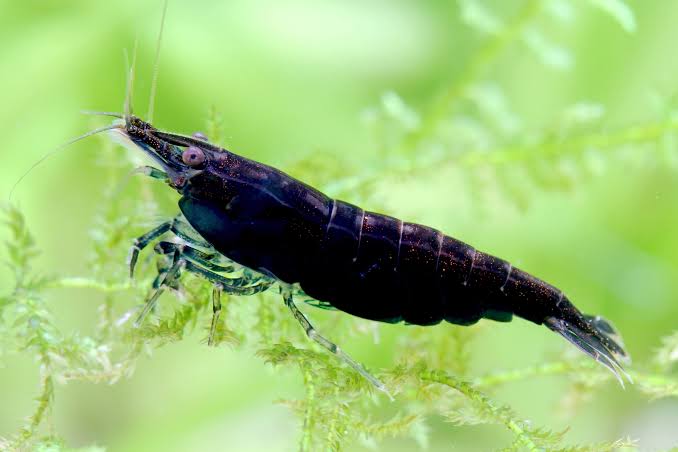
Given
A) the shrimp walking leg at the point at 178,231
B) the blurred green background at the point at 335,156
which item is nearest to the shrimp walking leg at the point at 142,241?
the shrimp walking leg at the point at 178,231

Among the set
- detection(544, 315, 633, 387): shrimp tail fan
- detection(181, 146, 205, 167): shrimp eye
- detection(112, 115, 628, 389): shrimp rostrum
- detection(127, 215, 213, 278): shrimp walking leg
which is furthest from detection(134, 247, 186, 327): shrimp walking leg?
detection(544, 315, 633, 387): shrimp tail fan

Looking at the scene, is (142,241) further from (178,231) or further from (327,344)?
(327,344)

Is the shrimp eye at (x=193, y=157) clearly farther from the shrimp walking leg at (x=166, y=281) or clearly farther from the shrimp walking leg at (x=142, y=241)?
the shrimp walking leg at (x=166, y=281)

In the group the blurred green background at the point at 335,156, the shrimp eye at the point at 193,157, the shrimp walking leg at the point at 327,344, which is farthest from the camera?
the blurred green background at the point at 335,156

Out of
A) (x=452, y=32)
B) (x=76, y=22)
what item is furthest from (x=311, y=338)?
(x=452, y=32)

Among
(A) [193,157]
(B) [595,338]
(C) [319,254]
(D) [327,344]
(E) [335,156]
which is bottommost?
(D) [327,344]

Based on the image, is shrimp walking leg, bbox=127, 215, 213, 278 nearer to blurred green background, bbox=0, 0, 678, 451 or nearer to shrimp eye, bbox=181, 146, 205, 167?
shrimp eye, bbox=181, 146, 205, 167

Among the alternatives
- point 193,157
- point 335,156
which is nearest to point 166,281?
point 193,157
